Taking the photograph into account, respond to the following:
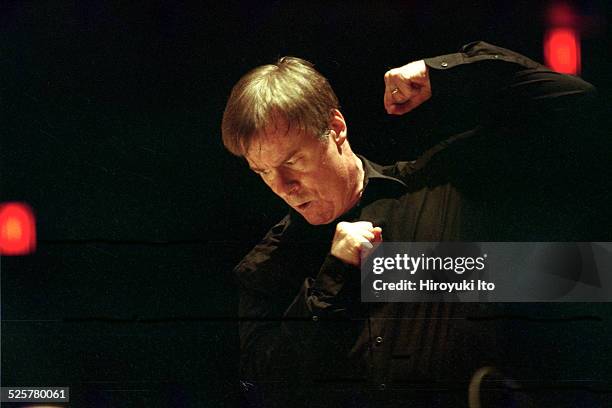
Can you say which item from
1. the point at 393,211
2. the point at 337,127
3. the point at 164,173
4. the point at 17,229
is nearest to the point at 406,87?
the point at 337,127

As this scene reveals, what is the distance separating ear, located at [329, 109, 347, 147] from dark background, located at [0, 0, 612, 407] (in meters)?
0.08

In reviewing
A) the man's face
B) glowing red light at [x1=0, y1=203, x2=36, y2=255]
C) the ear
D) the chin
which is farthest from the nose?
glowing red light at [x1=0, y1=203, x2=36, y2=255]

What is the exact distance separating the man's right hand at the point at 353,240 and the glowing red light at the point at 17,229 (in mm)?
1166

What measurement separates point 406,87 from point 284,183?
1.91ft

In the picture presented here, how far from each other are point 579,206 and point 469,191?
1.41 ft

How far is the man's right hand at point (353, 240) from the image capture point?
10.2 feet

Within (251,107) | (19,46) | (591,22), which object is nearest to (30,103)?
(19,46)

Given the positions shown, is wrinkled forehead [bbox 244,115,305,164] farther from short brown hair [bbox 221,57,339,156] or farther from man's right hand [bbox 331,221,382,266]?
man's right hand [bbox 331,221,382,266]

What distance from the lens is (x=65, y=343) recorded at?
3.19 meters

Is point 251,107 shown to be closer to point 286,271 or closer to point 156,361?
point 286,271

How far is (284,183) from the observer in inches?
123

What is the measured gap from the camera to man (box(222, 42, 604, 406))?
3104 millimetres

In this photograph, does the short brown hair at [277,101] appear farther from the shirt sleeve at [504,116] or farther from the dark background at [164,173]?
the shirt sleeve at [504,116]

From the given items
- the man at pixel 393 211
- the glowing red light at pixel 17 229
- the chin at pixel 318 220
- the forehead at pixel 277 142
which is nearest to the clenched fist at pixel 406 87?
the man at pixel 393 211
